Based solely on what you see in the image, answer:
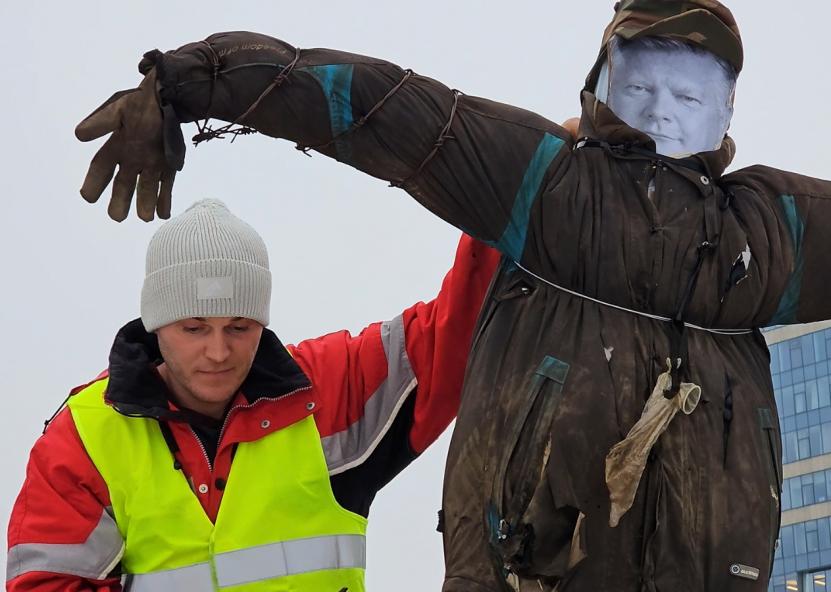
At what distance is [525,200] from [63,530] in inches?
66.3

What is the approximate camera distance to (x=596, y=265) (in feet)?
14.1

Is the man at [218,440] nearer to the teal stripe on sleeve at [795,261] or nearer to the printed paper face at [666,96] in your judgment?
the printed paper face at [666,96]

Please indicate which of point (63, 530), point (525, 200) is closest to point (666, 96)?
point (525, 200)

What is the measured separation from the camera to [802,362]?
5300 cm

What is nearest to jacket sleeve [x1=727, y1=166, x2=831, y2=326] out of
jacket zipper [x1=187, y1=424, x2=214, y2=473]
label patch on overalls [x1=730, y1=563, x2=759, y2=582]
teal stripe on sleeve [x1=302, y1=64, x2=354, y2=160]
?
label patch on overalls [x1=730, y1=563, x2=759, y2=582]

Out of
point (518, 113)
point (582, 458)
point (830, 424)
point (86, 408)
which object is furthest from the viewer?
point (830, 424)

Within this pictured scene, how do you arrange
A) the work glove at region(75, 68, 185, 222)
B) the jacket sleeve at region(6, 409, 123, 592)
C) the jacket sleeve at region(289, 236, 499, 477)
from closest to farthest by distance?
the work glove at region(75, 68, 185, 222) → the jacket sleeve at region(6, 409, 123, 592) → the jacket sleeve at region(289, 236, 499, 477)

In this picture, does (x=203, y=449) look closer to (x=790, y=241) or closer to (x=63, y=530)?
(x=63, y=530)

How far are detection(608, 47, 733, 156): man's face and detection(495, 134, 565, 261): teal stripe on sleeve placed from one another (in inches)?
10.5

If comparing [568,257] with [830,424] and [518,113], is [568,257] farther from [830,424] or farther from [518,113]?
[830,424]

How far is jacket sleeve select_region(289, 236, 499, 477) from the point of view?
489 centimetres

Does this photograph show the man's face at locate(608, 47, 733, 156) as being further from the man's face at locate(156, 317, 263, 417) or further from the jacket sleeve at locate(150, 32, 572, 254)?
the man's face at locate(156, 317, 263, 417)

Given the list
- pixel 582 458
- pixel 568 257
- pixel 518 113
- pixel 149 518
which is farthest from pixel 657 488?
pixel 149 518

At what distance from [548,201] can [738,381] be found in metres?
0.72
